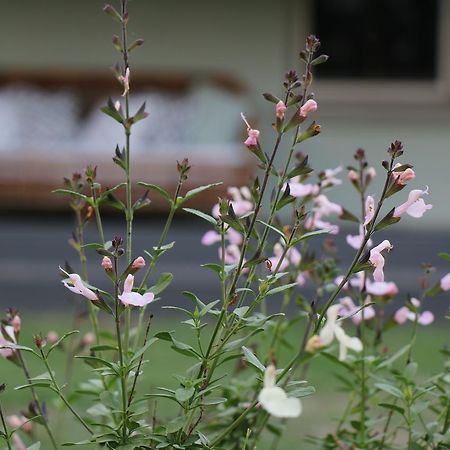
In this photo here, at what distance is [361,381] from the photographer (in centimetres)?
229

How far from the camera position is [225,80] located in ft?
32.4

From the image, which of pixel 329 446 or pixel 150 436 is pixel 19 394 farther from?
pixel 150 436

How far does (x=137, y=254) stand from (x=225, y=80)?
2.71 metres

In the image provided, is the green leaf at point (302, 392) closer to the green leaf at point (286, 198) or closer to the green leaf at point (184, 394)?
the green leaf at point (184, 394)

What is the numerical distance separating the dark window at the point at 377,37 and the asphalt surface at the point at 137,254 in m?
1.53

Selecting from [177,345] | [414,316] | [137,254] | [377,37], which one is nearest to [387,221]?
[177,345]

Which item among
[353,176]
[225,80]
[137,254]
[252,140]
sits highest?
[252,140]

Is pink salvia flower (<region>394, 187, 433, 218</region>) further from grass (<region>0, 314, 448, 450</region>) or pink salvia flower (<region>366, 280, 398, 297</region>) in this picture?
grass (<region>0, 314, 448, 450</region>)

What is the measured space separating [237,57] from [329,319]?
28.0 ft

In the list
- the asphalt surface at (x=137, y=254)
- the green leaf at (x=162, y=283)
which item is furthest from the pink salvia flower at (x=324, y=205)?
the asphalt surface at (x=137, y=254)

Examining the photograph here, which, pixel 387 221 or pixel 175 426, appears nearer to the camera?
pixel 387 221

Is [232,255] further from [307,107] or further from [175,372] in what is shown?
[175,372]

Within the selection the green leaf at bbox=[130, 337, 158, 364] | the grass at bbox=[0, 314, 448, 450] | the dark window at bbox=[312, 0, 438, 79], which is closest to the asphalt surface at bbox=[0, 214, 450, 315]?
the grass at bbox=[0, 314, 448, 450]

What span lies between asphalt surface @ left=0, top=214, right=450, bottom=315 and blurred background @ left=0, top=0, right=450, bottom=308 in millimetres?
215
